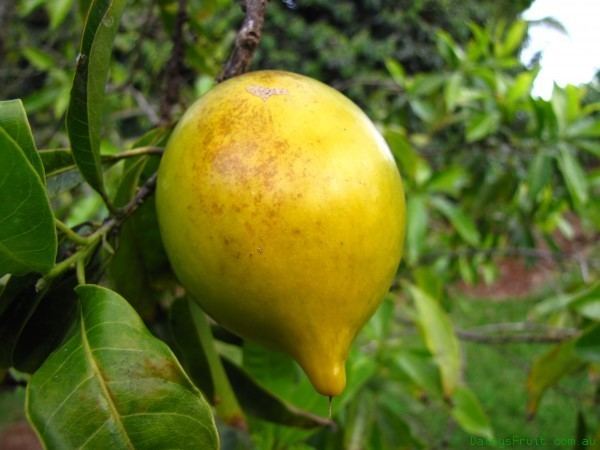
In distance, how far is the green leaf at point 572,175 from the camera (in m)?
1.61

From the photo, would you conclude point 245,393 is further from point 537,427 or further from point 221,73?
point 537,427

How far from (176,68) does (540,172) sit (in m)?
1.06

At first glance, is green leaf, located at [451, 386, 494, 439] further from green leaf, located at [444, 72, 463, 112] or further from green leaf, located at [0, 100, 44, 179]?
green leaf, located at [0, 100, 44, 179]

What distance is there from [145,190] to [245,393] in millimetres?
315

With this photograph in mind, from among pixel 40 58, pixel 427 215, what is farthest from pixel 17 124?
pixel 40 58

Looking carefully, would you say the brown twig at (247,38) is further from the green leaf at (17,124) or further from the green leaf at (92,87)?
the green leaf at (17,124)

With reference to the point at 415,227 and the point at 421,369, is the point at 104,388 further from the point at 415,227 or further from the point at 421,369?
the point at 415,227

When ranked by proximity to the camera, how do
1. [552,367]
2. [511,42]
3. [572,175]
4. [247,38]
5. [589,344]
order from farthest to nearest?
1. [511,42]
2. [572,175]
3. [552,367]
4. [589,344]
5. [247,38]

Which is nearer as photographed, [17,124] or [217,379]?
[17,124]

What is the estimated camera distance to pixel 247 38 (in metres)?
0.65

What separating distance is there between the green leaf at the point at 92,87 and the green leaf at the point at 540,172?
1.31m

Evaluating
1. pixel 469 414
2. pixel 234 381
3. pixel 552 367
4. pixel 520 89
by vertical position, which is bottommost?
pixel 469 414

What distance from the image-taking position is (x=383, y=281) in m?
0.55

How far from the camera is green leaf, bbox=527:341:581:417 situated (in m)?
1.17
